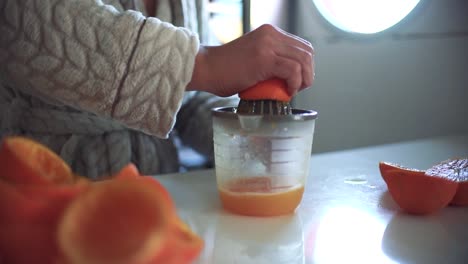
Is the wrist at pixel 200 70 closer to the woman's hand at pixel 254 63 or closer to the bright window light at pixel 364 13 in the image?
the woman's hand at pixel 254 63

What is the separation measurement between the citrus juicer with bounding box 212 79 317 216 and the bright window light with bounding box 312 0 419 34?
737 mm

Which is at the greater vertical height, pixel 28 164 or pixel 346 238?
pixel 28 164

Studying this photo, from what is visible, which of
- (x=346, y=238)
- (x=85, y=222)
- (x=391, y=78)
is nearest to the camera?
(x=85, y=222)

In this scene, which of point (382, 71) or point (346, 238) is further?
point (382, 71)

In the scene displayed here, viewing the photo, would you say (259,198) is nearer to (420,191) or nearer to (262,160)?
(262,160)

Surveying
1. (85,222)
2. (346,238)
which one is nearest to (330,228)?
(346,238)

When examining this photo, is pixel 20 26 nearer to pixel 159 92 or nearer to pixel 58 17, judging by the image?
pixel 58 17

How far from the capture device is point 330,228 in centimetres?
39

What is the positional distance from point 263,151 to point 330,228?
85 millimetres

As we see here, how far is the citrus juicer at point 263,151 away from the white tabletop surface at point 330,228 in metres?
0.02

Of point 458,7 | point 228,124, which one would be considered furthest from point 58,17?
point 458,7

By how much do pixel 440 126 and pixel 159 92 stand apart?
0.81 m

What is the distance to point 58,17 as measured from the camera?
43 cm

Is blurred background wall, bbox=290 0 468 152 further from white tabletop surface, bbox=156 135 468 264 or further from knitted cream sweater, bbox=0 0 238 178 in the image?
knitted cream sweater, bbox=0 0 238 178
